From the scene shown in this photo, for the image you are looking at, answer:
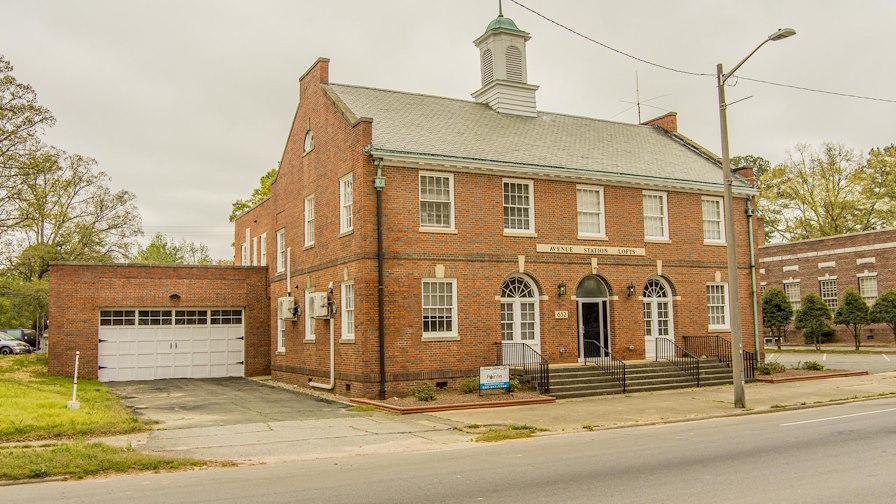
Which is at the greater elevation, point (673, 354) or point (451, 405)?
point (673, 354)

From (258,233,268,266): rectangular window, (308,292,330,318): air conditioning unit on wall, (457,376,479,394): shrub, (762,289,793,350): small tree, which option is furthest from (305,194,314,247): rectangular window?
(762,289,793,350): small tree

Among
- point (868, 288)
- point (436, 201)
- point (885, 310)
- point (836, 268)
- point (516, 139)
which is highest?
point (516, 139)

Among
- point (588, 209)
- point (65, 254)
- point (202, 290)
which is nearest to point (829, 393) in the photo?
point (588, 209)

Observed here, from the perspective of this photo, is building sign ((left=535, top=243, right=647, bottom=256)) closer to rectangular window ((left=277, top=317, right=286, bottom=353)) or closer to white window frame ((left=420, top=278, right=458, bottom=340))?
white window frame ((left=420, top=278, right=458, bottom=340))

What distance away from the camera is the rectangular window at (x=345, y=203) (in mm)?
21625

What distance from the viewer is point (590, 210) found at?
23750 mm

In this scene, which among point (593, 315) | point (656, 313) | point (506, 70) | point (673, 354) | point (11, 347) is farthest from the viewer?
point (11, 347)

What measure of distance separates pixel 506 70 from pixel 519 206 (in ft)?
21.8

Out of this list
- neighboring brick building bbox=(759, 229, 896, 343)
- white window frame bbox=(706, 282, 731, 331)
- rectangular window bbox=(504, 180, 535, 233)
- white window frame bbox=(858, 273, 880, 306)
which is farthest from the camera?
white window frame bbox=(858, 273, 880, 306)

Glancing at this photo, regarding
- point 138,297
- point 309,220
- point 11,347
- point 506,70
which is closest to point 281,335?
point 309,220

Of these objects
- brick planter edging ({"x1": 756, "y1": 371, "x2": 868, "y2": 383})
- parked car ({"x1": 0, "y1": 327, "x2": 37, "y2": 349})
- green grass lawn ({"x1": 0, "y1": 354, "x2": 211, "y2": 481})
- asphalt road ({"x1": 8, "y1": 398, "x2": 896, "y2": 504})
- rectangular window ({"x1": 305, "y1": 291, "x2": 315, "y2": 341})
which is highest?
rectangular window ({"x1": 305, "y1": 291, "x2": 315, "y2": 341})

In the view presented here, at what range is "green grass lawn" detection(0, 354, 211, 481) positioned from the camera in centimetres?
1030

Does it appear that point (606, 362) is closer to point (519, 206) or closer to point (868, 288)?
point (519, 206)

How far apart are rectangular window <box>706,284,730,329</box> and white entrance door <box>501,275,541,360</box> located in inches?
281
